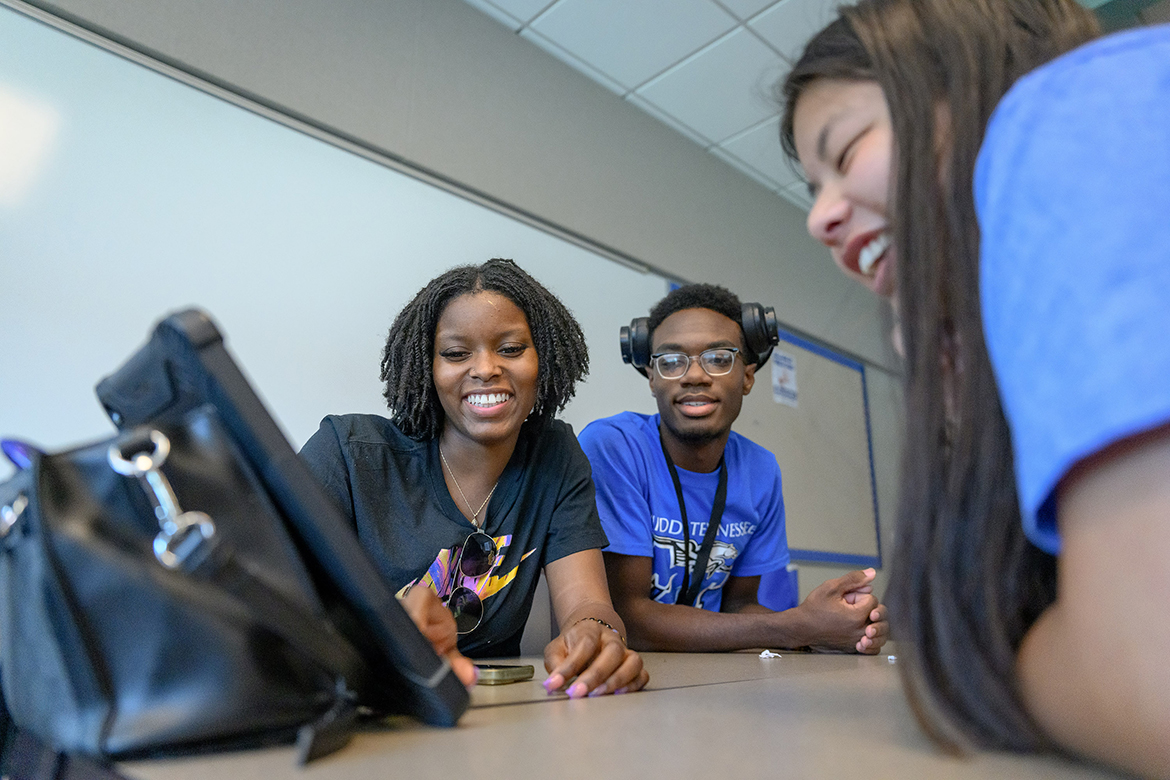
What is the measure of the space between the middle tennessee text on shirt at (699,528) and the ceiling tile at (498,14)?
6.36 feet

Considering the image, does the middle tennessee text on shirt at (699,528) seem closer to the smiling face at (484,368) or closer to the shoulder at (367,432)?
the smiling face at (484,368)

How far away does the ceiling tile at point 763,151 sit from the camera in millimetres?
3229

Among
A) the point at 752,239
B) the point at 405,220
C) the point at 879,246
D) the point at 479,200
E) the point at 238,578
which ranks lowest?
the point at 238,578

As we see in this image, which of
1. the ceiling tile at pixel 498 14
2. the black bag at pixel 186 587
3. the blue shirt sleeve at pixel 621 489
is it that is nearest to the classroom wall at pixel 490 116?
the ceiling tile at pixel 498 14

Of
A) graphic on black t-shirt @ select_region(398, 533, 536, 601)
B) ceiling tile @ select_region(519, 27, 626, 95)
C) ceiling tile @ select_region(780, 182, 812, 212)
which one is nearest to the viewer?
graphic on black t-shirt @ select_region(398, 533, 536, 601)

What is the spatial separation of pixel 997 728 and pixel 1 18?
2.10 meters

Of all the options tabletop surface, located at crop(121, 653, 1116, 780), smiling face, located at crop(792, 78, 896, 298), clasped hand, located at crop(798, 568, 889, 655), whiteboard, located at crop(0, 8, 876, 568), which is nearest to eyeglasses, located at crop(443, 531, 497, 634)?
tabletop surface, located at crop(121, 653, 1116, 780)

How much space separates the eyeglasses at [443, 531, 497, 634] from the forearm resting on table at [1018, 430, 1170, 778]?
2.88 ft

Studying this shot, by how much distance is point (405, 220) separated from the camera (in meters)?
2.09

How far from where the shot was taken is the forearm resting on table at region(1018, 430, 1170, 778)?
300mm

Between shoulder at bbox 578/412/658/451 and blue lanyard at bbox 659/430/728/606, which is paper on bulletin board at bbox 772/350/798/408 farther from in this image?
blue lanyard at bbox 659/430/728/606

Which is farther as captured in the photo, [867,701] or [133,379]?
[867,701]

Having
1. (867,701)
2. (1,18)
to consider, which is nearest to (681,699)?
(867,701)

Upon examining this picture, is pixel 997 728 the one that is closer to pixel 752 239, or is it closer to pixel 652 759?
pixel 652 759
